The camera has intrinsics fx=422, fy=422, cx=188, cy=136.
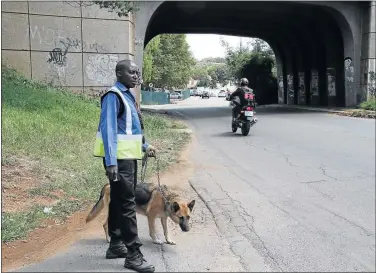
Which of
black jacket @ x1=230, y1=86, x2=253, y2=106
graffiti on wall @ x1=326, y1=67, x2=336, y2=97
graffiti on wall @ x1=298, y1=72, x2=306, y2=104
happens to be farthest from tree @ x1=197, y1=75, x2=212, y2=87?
black jacket @ x1=230, y1=86, x2=253, y2=106

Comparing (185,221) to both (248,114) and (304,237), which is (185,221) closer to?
(304,237)

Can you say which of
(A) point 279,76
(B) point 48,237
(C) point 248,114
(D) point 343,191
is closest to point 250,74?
(A) point 279,76

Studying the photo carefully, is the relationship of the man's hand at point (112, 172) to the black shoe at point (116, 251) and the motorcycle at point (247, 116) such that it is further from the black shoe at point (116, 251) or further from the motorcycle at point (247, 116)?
the motorcycle at point (247, 116)

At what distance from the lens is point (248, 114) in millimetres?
12461

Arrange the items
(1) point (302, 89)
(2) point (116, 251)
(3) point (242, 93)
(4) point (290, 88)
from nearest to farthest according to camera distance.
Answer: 1. (2) point (116, 251)
2. (3) point (242, 93)
3. (1) point (302, 89)
4. (4) point (290, 88)

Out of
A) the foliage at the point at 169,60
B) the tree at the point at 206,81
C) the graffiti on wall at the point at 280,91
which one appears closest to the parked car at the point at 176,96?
the foliage at the point at 169,60

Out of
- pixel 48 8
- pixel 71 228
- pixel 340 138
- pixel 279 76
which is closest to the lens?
pixel 71 228

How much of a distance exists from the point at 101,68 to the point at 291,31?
54.8ft

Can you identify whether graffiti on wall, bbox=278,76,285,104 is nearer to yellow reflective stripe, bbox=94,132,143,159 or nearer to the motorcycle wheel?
the motorcycle wheel

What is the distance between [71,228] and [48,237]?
334 millimetres

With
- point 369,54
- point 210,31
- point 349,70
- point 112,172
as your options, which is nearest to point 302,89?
point 349,70

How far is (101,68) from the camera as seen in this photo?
674 inches

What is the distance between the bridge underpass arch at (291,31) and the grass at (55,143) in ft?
20.8

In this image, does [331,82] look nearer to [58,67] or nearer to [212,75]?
[58,67]
